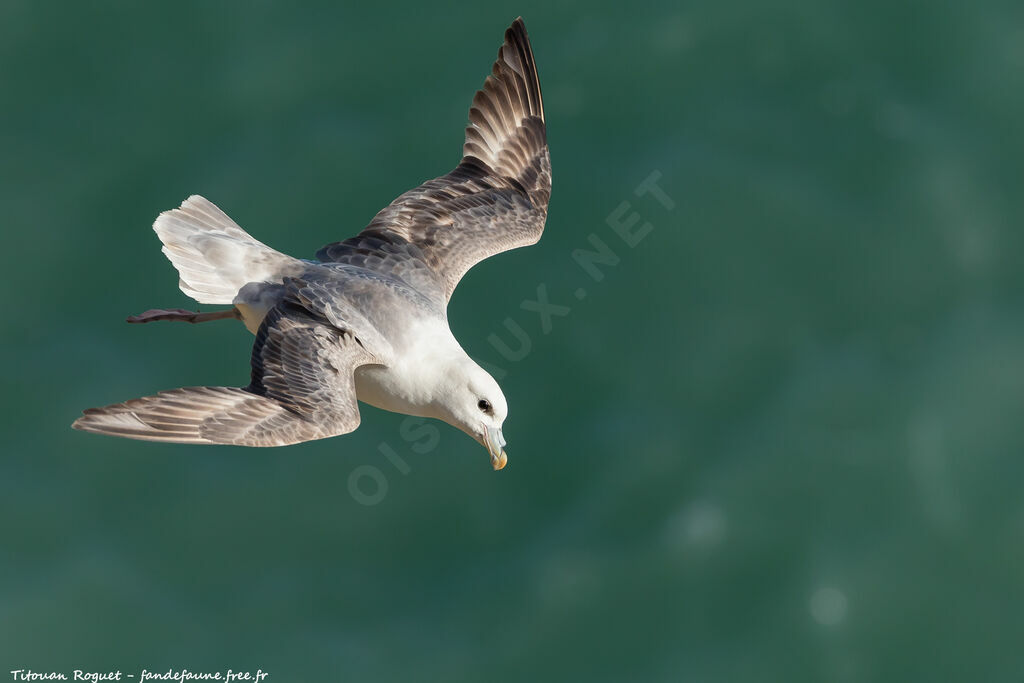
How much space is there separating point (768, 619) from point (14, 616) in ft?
21.0

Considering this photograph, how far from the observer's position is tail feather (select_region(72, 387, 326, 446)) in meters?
8.82

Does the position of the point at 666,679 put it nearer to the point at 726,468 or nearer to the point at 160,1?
the point at 726,468

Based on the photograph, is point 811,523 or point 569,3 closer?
point 811,523

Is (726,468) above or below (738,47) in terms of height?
below

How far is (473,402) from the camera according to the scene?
999 cm

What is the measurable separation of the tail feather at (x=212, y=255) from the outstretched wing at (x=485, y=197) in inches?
21.2

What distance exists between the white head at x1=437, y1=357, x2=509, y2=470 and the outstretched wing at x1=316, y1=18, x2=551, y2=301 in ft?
3.63

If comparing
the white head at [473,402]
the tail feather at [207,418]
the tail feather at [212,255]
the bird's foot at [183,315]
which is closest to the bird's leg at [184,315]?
the bird's foot at [183,315]

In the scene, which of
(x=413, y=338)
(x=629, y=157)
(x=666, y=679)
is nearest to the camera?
(x=413, y=338)

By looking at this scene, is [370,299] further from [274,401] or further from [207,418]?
[207,418]

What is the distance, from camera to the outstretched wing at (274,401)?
8922 millimetres

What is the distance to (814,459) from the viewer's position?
516 inches

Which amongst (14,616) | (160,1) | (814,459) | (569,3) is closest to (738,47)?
(569,3)

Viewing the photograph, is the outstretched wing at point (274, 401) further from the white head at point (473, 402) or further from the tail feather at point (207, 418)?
the white head at point (473, 402)
